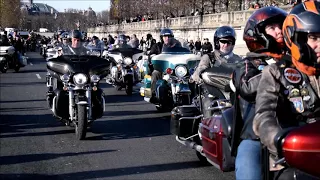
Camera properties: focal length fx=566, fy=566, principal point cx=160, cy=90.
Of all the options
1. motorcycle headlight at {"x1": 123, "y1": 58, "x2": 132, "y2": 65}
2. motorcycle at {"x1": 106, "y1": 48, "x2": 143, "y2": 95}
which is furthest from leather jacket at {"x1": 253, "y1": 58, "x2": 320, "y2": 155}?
motorcycle headlight at {"x1": 123, "y1": 58, "x2": 132, "y2": 65}

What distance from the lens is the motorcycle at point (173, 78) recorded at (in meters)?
10.3

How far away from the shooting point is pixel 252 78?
132 inches

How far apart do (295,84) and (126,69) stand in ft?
40.0

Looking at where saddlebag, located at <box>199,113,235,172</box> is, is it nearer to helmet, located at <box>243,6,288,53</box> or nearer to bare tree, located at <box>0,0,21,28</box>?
helmet, located at <box>243,6,288,53</box>

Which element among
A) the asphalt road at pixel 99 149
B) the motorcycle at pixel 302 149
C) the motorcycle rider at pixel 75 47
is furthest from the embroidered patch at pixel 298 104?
the motorcycle rider at pixel 75 47

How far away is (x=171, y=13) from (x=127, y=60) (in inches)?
1542

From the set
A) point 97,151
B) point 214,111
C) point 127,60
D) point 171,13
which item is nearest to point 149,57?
point 127,60

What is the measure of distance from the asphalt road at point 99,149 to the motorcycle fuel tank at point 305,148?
365cm

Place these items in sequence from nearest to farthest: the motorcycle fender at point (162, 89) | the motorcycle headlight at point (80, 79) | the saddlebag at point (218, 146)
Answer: the saddlebag at point (218, 146), the motorcycle headlight at point (80, 79), the motorcycle fender at point (162, 89)

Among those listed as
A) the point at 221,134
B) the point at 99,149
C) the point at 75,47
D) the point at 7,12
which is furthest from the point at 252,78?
the point at 7,12

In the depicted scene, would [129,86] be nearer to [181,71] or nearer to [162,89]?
[162,89]

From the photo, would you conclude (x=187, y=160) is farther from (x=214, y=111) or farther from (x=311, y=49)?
(x=311, y=49)

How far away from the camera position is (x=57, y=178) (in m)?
6.23

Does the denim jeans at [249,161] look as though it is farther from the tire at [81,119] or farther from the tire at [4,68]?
the tire at [4,68]
